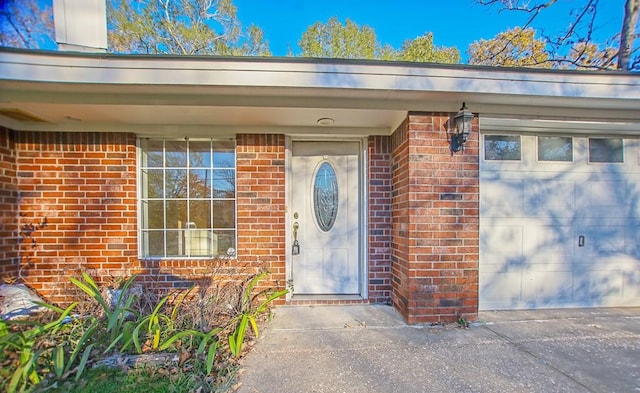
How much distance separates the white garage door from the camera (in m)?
3.26

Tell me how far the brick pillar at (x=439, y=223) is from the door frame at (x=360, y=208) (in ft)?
2.13

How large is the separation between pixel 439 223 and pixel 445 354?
1197mm

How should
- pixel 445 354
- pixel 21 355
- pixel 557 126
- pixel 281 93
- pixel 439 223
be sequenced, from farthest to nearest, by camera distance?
pixel 557 126, pixel 439 223, pixel 281 93, pixel 445 354, pixel 21 355

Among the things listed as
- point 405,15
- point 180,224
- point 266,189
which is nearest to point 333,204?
point 266,189

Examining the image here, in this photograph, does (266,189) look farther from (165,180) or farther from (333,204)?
(165,180)

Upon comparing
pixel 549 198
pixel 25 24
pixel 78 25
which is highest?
pixel 25 24

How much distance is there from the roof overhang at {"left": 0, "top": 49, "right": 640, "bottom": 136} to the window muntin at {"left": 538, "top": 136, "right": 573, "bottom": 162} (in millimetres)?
262

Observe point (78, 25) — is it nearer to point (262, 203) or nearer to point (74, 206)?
point (74, 206)

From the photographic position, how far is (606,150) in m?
3.38

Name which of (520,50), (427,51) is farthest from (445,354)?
(427,51)

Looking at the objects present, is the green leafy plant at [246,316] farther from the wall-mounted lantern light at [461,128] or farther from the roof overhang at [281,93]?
the wall-mounted lantern light at [461,128]

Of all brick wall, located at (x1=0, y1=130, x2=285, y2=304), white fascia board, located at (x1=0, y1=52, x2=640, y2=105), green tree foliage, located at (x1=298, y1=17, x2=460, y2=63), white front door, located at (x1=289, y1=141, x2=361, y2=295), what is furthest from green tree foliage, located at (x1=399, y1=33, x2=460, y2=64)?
brick wall, located at (x1=0, y1=130, x2=285, y2=304)

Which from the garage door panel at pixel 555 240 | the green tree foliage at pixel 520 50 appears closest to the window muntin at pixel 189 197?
the garage door panel at pixel 555 240

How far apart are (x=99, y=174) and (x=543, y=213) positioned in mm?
5370
